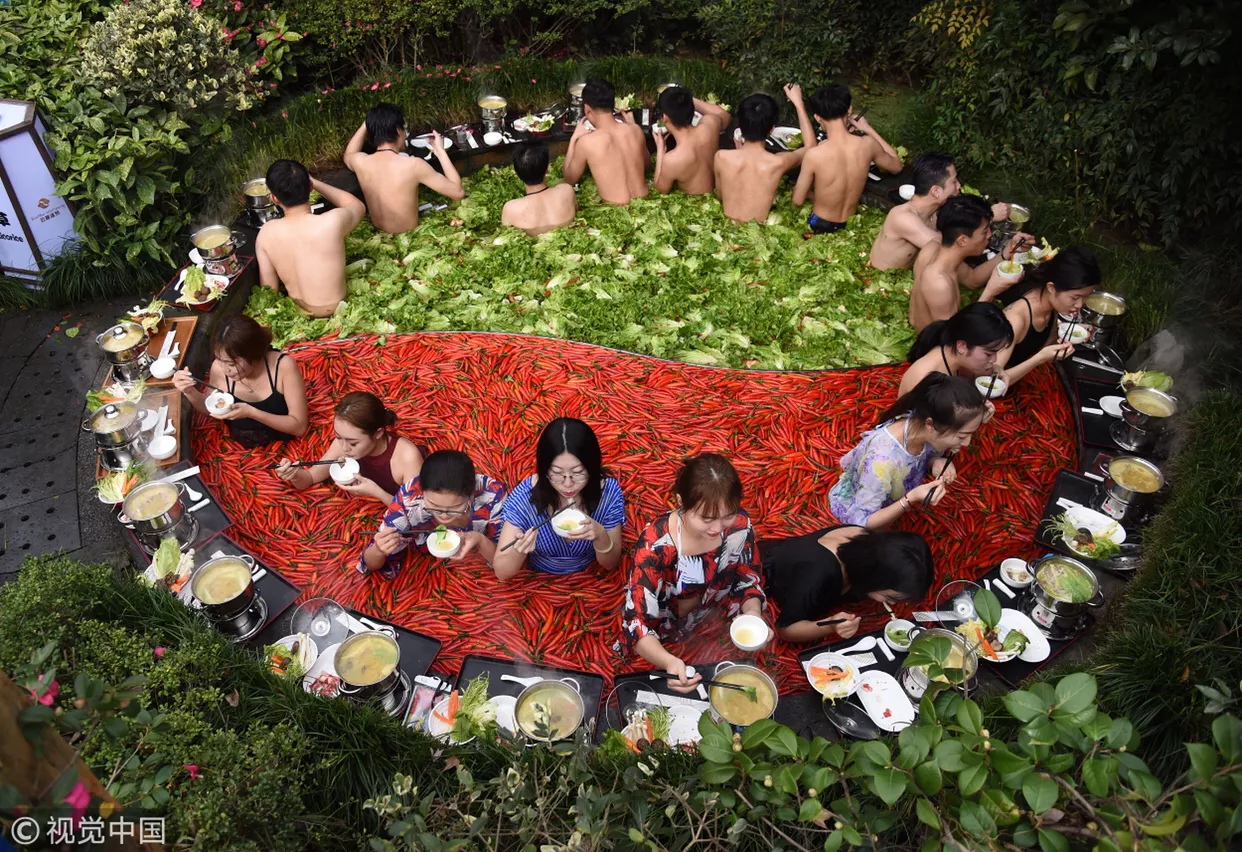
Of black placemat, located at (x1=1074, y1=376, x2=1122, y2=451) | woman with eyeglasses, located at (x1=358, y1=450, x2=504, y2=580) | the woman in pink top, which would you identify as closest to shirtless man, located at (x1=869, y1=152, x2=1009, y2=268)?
black placemat, located at (x1=1074, y1=376, x2=1122, y2=451)

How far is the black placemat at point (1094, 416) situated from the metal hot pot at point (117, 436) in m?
6.64

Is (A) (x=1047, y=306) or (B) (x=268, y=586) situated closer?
(B) (x=268, y=586)

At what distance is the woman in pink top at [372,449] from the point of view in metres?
4.77

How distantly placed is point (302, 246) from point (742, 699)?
5.16 metres

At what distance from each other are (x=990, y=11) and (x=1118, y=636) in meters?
7.25

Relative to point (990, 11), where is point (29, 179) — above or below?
below

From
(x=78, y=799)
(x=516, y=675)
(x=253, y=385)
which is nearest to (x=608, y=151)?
(x=253, y=385)

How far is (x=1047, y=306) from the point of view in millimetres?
5832

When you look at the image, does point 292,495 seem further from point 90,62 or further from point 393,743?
point 90,62

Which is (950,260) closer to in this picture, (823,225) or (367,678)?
(823,225)

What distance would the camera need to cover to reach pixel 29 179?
7.21 m

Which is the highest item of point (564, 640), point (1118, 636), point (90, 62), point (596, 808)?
point (90, 62)

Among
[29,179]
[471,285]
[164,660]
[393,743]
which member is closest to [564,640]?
[393,743]

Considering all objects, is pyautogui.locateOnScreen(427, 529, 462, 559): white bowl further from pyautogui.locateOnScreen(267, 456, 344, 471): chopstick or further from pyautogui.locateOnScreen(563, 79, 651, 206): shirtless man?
pyautogui.locateOnScreen(563, 79, 651, 206): shirtless man
